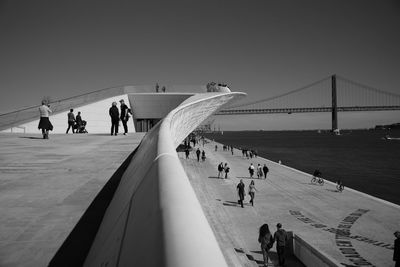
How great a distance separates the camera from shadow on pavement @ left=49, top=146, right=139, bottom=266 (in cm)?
201

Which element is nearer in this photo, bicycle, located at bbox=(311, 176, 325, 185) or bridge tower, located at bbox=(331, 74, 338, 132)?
bicycle, located at bbox=(311, 176, 325, 185)

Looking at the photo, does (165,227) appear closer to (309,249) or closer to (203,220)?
(203,220)

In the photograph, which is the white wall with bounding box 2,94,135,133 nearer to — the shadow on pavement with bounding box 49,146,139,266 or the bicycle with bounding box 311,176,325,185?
the shadow on pavement with bounding box 49,146,139,266

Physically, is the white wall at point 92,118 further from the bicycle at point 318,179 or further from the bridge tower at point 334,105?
the bridge tower at point 334,105

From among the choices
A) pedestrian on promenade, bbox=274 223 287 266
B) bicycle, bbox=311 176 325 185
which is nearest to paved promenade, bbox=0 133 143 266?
pedestrian on promenade, bbox=274 223 287 266

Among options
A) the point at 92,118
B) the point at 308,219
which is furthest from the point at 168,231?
the point at 92,118

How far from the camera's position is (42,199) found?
3.21 metres

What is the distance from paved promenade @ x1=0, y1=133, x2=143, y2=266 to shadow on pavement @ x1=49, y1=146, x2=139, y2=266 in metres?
0.05

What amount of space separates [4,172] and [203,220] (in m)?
4.49

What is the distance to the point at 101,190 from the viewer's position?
354cm

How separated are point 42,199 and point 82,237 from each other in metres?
1.13

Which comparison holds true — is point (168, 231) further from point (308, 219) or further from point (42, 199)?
point (308, 219)

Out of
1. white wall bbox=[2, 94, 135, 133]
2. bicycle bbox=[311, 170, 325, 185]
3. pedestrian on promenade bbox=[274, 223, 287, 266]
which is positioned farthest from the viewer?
bicycle bbox=[311, 170, 325, 185]

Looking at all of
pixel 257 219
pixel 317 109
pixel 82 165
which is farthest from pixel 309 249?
pixel 317 109
